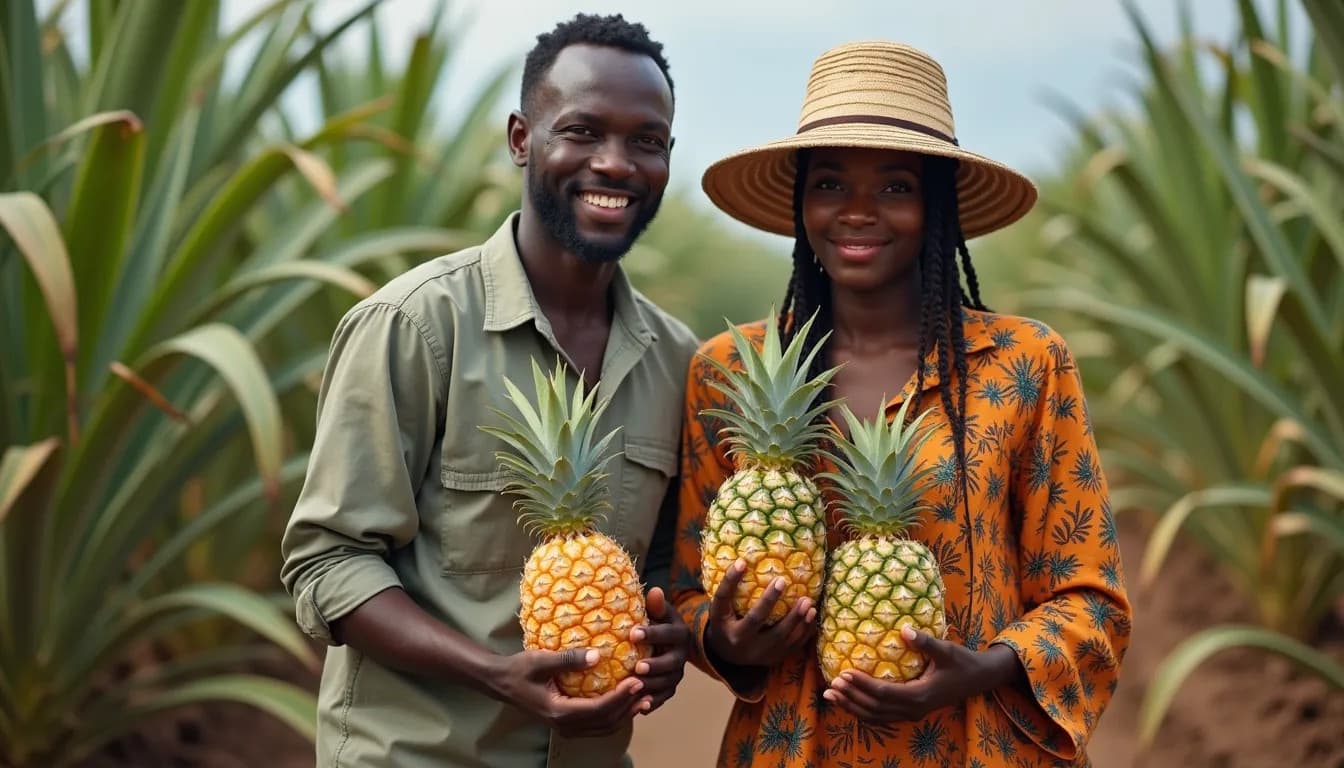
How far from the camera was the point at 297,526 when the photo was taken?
2611 millimetres

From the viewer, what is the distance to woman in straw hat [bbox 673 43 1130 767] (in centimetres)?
261

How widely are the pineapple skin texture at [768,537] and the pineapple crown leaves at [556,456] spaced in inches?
9.8

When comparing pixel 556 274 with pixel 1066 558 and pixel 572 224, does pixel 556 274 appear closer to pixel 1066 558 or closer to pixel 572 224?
pixel 572 224

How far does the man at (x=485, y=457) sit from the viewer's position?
8.36ft

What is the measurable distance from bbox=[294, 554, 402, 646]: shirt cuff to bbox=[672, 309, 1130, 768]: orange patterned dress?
2.18ft

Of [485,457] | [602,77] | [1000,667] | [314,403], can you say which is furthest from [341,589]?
[314,403]

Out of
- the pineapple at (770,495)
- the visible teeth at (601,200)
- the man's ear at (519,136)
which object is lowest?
the pineapple at (770,495)

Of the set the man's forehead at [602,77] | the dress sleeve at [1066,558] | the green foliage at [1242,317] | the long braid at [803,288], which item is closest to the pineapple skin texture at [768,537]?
the dress sleeve at [1066,558]

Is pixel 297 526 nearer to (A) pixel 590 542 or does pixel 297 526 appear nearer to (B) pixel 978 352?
(A) pixel 590 542

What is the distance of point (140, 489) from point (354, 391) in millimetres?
1963

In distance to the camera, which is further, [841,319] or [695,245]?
[695,245]

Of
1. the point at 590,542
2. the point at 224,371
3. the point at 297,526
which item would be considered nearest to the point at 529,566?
the point at 590,542

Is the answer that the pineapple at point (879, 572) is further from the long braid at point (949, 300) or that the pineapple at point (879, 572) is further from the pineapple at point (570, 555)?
the pineapple at point (570, 555)

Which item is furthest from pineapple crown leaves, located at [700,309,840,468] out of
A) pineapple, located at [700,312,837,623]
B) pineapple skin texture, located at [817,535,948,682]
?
pineapple skin texture, located at [817,535,948,682]
